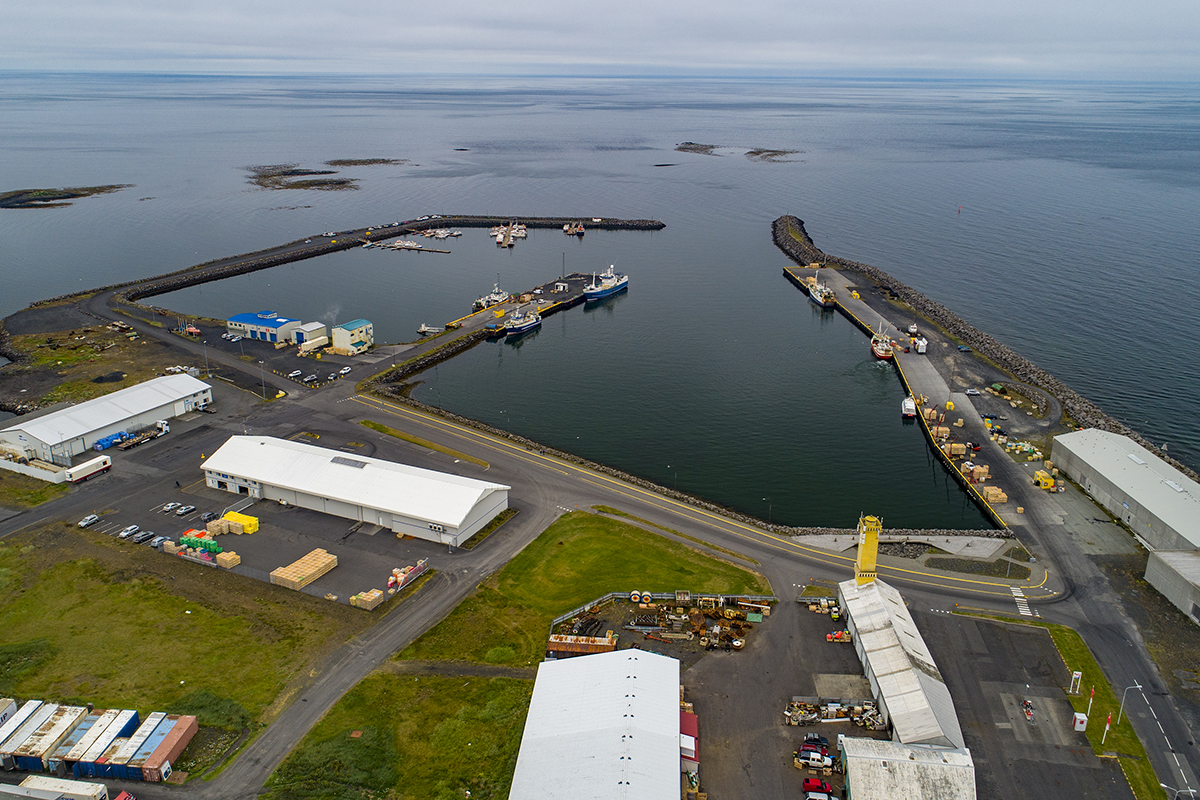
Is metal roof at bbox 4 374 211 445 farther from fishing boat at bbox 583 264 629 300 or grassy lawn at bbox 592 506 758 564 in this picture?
fishing boat at bbox 583 264 629 300

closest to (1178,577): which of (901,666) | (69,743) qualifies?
(901,666)

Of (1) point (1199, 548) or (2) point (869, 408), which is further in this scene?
(2) point (869, 408)

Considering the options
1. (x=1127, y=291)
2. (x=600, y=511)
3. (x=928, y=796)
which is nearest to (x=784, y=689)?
(x=928, y=796)

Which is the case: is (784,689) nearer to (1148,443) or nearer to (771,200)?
(1148,443)

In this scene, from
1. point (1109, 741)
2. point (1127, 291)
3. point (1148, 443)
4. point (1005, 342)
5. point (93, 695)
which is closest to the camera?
point (1109, 741)

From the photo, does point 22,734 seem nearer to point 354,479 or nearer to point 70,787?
point 70,787

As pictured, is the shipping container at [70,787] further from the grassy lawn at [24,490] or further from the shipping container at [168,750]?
the grassy lawn at [24,490]
